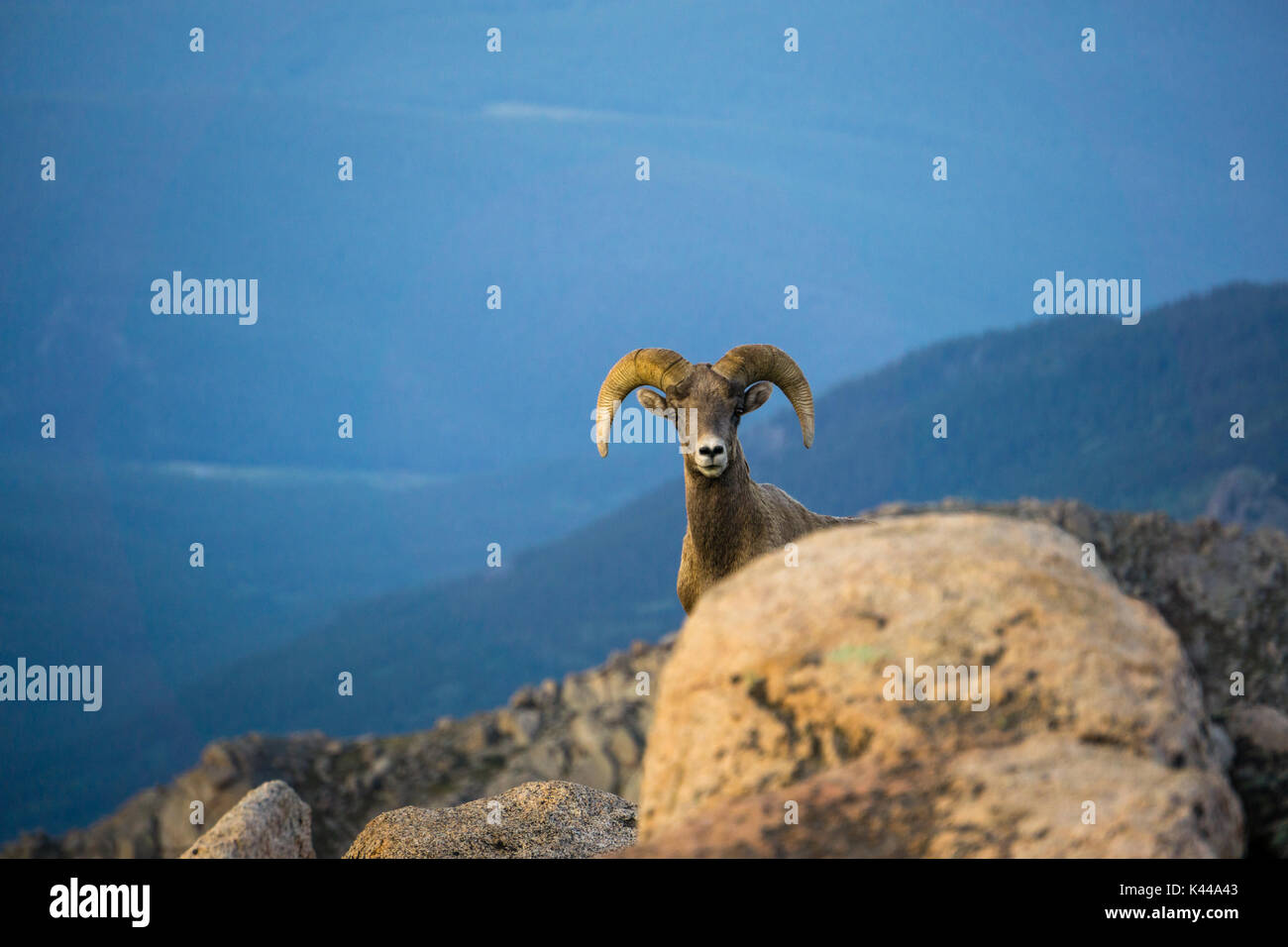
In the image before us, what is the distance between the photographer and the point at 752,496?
40.1 ft

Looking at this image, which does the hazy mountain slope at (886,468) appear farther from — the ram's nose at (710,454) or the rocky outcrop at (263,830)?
the rocky outcrop at (263,830)

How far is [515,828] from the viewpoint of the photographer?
1064cm

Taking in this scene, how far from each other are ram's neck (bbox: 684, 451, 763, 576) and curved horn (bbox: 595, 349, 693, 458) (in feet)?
3.32

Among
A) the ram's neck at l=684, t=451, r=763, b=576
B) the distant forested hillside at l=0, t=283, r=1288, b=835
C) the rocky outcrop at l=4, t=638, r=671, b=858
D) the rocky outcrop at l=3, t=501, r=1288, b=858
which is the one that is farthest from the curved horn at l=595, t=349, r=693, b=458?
the distant forested hillside at l=0, t=283, r=1288, b=835

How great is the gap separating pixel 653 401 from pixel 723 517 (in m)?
1.42

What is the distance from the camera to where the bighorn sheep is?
11.7m

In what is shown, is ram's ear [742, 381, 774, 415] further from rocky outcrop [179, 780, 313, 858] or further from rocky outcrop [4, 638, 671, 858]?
rocky outcrop [4, 638, 671, 858]

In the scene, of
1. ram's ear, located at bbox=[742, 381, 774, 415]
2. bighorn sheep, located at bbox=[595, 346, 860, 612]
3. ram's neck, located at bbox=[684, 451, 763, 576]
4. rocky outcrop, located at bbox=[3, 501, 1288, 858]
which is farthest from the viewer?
rocky outcrop, located at bbox=[3, 501, 1288, 858]

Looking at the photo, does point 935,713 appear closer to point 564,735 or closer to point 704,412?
point 704,412

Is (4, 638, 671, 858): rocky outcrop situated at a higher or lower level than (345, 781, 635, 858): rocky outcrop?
lower

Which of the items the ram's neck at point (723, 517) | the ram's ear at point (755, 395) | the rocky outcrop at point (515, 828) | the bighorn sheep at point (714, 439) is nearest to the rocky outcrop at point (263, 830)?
the rocky outcrop at point (515, 828)

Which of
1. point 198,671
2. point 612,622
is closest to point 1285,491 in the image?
point 612,622

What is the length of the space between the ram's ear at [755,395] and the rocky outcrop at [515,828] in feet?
13.9

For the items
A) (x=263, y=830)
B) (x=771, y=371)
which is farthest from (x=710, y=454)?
(x=263, y=830)
